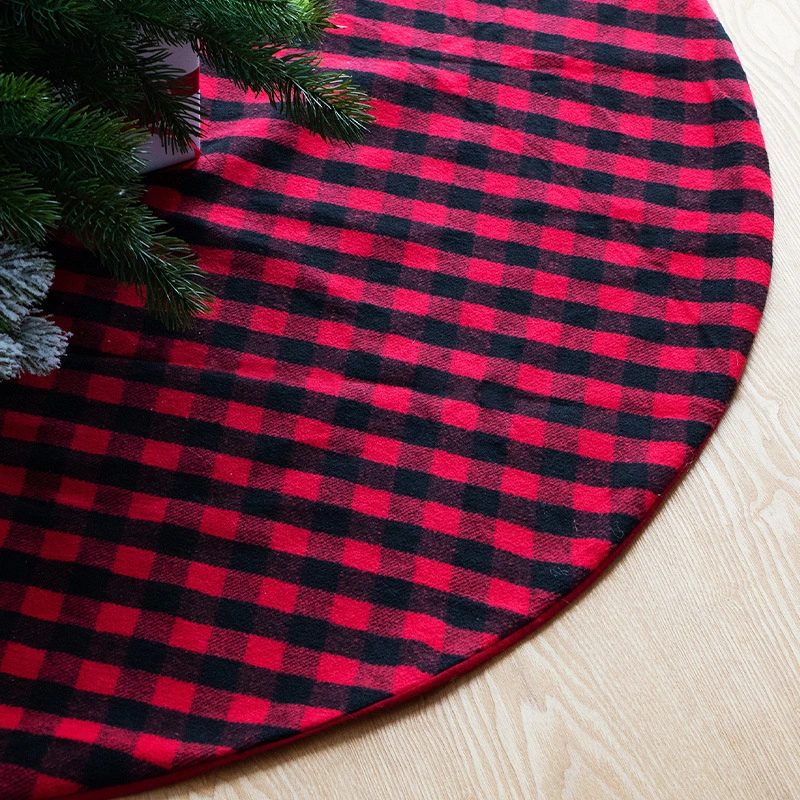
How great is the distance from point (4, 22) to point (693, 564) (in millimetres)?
793

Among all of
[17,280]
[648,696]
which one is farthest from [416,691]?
[17,280]

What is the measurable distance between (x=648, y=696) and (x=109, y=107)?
0.73 m

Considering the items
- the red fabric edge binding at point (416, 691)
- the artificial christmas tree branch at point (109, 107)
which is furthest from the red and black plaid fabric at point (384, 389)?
the artificial christmas tree branch at point (109, 107)

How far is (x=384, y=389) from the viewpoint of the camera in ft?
3.18

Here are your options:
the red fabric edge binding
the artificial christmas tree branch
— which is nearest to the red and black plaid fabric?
the red fabric edge binding

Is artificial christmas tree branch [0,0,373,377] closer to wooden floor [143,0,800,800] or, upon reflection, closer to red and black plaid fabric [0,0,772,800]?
red and black plaid fabric [0,0,772,800]

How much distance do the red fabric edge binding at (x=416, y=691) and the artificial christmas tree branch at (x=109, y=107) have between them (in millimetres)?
402

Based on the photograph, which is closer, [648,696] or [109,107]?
[109,107]

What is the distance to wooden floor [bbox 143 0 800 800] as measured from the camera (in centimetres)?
84

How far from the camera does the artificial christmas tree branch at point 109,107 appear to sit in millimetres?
601

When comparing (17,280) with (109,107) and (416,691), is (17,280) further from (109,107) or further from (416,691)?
(416,691)

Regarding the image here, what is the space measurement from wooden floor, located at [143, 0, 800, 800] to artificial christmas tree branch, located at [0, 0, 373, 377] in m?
0.46

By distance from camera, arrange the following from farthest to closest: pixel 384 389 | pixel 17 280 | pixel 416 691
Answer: pixel 384 389, pixel 416 691, pixel 17 280

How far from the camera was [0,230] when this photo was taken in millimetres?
633
